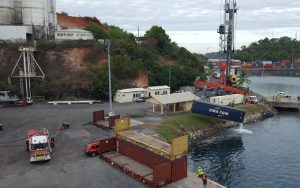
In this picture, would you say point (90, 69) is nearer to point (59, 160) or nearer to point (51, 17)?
point (51, 17)

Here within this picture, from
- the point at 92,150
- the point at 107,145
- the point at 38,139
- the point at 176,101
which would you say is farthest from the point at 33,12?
the point at 107,145

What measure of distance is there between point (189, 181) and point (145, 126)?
20281 mm

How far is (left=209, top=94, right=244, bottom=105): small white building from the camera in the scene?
2766 inches

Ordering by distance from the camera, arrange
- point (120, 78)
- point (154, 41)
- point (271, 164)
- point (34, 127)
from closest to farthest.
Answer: point (271, 164) → point (34, 127) → point (120, 78) → point (154, 41)

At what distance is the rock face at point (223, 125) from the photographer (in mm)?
54916

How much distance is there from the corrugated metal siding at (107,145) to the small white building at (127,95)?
1332 inches

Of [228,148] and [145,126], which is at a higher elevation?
[145,126]

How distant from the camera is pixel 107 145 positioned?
1507 inches

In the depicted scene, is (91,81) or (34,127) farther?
(91,81)

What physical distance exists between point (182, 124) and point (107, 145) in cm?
1983

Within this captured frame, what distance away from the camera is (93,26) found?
11331 cm

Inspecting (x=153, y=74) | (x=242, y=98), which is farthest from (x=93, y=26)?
(x=242, y=98)

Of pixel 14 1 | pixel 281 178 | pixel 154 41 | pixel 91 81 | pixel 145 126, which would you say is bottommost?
pixel 281 178

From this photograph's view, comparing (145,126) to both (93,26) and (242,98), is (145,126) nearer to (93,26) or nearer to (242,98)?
(242,98)
